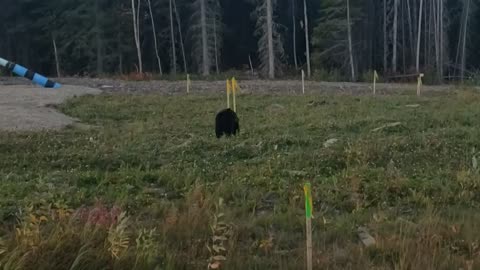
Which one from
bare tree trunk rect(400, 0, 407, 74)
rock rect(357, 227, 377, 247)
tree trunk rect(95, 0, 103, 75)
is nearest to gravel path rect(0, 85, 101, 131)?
rock rect(357, 227, 377, 247)

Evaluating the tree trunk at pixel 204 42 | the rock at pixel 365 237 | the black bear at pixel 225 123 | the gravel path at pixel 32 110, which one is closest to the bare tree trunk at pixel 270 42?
the tree trunk at pixel 204 42

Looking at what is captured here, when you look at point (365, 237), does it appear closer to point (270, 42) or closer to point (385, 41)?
point (270, 42)

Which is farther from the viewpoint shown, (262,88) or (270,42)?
(270,42)

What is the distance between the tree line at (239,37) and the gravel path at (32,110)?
1772 cm

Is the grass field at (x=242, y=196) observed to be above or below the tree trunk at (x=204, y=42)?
below

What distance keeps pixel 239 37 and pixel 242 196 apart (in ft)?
145

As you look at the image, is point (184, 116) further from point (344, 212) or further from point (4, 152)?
point (344, 212)

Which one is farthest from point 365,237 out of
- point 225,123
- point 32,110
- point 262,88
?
point 262,88

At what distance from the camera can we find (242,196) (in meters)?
5.83

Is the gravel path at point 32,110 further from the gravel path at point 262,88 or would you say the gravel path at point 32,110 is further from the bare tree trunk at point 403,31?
the bare tree trunk at point 403,31

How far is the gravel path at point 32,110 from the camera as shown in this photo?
1198cm

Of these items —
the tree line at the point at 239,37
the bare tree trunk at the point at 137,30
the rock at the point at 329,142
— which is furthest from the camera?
the bare tree trunk at the point at 137,30

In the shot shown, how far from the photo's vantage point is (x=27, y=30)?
4500cm

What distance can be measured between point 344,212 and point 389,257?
4.51 feet
